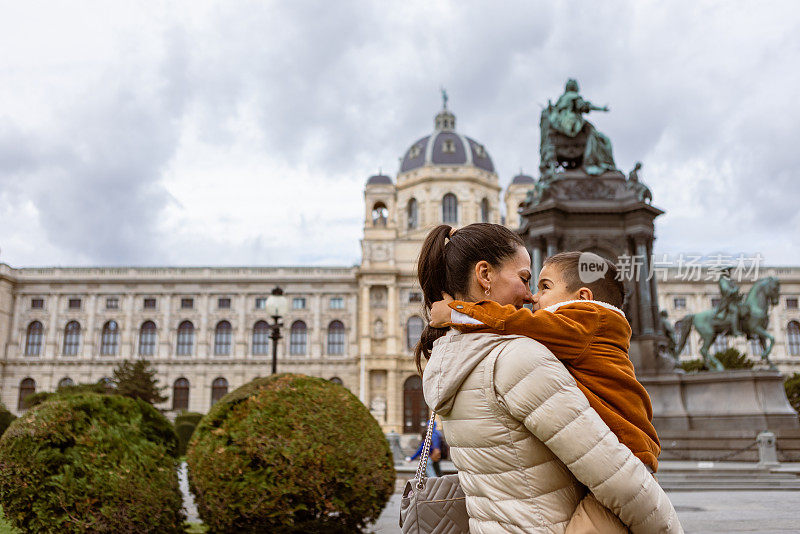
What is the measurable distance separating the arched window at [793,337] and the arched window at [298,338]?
142ft

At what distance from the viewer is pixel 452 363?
1758 millimetres

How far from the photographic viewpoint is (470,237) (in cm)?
197

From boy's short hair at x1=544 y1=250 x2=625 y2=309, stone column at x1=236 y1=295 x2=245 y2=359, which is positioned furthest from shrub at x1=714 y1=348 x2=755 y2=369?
boy's short hair at x1=544 y1=250 x2=625 y2=309

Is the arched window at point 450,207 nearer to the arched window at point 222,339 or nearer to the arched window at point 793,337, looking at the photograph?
the arched window at point 222,339

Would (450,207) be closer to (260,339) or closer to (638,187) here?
(260,339)

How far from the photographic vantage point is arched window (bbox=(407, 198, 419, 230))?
64562 mm

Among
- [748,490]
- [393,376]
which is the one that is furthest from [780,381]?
[393,376]

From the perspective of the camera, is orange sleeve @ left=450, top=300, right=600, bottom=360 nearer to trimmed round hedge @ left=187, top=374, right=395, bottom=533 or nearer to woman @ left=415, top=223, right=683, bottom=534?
woman @ left=415, top=223, right=683, bottom=534

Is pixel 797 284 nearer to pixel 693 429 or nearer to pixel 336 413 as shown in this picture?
pixel 693 429

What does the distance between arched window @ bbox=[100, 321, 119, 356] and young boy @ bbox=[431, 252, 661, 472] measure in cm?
6169

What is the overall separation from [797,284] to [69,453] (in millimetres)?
64325

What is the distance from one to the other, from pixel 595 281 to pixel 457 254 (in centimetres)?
49

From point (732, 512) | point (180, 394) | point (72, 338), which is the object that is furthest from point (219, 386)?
point (732, 512)

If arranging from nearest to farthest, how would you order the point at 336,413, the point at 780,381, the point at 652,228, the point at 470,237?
1. the point at 470,237
2. the point at 336,413
3. the point at 780,381
4. the point at 652,228
